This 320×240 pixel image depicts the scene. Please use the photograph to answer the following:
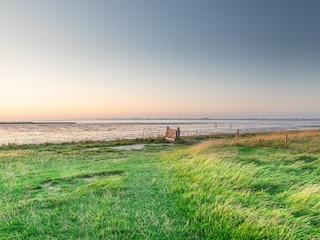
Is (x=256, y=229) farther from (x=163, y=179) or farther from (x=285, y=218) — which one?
(x=163, y=179)

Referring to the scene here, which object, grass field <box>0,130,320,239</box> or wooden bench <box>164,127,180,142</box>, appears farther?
wooden bench <box>164,127,180,142</box>

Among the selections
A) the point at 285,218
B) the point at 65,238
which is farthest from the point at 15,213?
the point at 285,218

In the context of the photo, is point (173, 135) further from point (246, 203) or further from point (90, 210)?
point (90, 210)

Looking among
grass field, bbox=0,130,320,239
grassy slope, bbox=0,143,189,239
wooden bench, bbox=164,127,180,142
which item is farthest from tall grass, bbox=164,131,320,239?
wooden bench, bbox=164,127,180,142

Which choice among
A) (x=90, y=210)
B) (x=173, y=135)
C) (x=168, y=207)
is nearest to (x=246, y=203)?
(x=168, y=207)

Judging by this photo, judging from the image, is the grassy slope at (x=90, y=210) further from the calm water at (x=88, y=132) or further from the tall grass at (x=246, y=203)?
the calm water at (x=88, y=132)

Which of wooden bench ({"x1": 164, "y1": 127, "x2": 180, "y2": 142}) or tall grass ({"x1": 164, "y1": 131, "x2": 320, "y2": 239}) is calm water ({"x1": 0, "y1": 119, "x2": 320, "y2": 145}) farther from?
tall grass ({"x1": 164, "y1": 131, "x2": 320, "y2": 239})

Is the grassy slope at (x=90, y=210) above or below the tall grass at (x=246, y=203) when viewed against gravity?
below

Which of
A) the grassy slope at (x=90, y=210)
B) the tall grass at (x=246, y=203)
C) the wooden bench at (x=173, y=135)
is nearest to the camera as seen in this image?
the tall grass at (x=246, y=203)

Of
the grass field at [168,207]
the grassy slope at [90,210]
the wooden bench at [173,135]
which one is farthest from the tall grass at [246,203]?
the wooden bench at [173,135]

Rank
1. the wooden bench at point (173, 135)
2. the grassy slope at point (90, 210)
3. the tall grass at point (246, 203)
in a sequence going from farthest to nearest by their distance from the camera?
the wooden bench at point (173, 135) → the grassy slope at point (90, 210) → the tall grass at point (246, 203)

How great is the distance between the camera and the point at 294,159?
11219mm

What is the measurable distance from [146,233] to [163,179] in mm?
3410

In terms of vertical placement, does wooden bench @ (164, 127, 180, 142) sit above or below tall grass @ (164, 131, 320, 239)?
below
